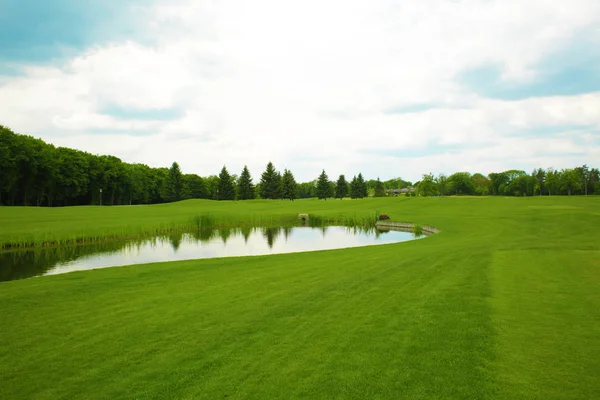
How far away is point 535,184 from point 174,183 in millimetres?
92087

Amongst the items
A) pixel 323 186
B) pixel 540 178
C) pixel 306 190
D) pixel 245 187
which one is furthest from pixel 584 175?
pixel 306 190

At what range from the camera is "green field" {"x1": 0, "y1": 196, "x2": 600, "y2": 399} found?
14.1ft

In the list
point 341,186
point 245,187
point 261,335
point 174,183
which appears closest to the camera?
point 261,335

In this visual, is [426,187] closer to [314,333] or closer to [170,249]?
[170,249]

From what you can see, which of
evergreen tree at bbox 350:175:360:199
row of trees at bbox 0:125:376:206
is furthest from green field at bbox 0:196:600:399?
evergreen tree at bbox 350:175:360:199

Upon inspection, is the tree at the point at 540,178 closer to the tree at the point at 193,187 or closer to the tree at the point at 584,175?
the tree at the point at 584,175

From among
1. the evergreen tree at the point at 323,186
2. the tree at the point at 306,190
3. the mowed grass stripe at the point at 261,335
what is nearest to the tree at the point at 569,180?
the evergreen tree at the point at 323,186

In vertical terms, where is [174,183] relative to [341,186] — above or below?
above

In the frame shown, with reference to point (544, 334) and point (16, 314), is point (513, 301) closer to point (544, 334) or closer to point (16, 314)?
point (544, 334)

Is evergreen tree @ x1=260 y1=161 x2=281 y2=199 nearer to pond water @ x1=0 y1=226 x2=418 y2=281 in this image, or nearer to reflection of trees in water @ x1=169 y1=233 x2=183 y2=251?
pond water @ x1=0 y1=226 x2=418 y2=281

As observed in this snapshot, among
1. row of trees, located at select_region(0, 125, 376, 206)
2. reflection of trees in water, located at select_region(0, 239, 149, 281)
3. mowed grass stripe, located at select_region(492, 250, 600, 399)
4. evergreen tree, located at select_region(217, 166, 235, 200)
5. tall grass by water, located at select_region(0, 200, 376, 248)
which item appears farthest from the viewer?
evergreen tree, located at select_region(217, 166, 235, 200)

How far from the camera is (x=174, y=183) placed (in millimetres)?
86875

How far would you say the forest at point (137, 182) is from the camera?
54.8m

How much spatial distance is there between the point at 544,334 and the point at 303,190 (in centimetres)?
14842
